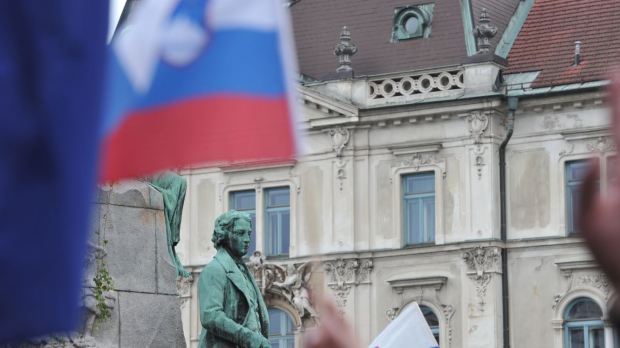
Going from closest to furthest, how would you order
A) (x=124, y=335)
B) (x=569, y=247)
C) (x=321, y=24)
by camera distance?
(x=124, y=335) < (x=569, y=247) < (x=321, y=24)

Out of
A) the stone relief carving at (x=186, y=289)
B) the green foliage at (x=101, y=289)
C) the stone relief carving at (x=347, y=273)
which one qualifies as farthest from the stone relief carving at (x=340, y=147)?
the green foliage at (x=101, y=289)

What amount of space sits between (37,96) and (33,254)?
0.96ft

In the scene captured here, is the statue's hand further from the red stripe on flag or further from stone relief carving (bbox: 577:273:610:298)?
stone relief carving (bbox: 577:273:610:298)

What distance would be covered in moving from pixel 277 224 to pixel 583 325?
24.7 ft

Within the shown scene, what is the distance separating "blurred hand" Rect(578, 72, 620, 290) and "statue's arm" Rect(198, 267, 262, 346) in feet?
27.8

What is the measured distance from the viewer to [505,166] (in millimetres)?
46344

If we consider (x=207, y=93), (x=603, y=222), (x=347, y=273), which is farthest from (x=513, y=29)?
(x=603, y=222)

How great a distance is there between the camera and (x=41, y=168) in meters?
4.17

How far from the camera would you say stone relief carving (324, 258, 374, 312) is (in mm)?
47531

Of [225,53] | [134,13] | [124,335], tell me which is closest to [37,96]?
[225,53]

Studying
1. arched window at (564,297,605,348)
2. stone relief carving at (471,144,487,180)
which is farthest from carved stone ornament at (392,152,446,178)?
arched window at (564,297,605,348)

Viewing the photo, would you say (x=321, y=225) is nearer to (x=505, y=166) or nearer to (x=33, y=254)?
(x=505, y=166)

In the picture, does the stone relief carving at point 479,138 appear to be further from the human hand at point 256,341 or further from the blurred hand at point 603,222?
the blurred hand at point 603,222

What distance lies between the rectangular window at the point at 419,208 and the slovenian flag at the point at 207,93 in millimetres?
41472
